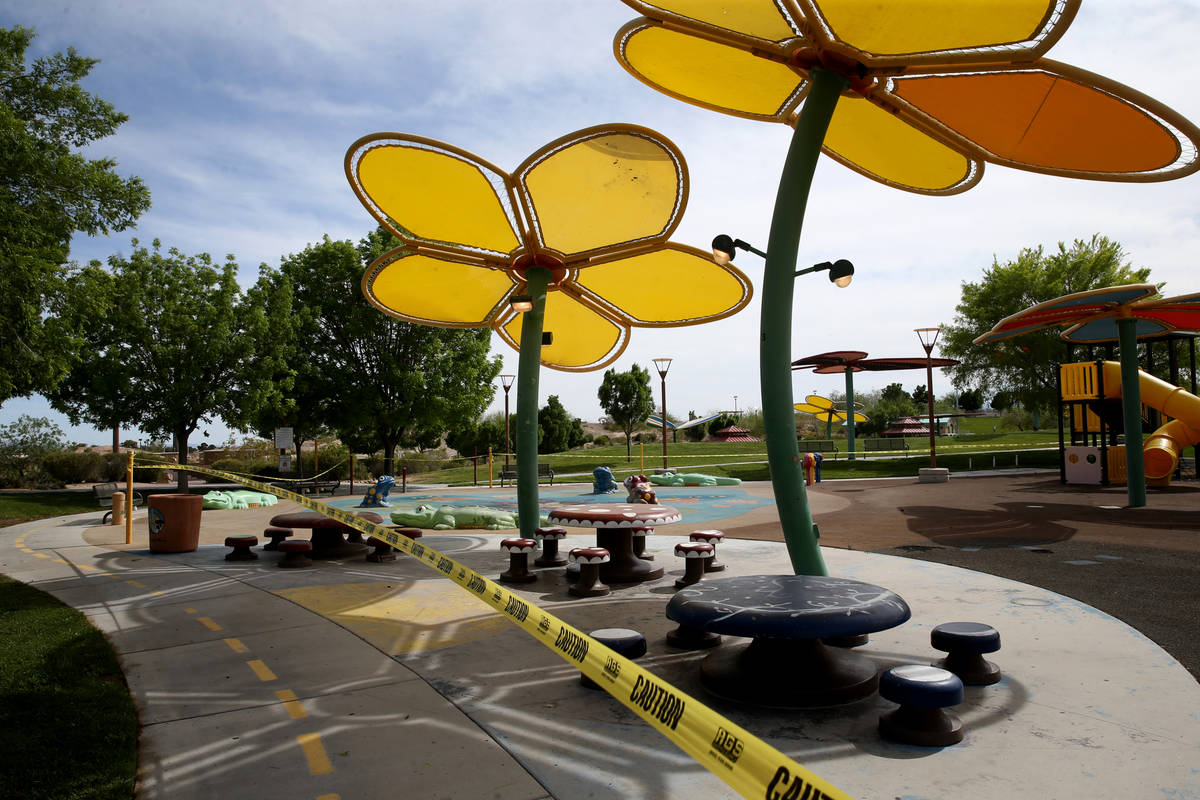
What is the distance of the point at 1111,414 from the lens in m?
23.8

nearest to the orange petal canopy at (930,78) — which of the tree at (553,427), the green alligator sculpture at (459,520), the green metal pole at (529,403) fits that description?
the green metal pole at (529,403)

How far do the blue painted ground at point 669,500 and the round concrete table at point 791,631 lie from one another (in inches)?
439

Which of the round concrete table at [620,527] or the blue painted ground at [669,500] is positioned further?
the blue painted ground at [669,500]

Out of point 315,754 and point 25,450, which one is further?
point 25,450

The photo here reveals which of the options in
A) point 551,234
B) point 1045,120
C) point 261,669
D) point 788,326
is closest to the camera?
point 261,669

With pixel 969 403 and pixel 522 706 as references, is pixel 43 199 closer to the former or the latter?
pixel 522 706

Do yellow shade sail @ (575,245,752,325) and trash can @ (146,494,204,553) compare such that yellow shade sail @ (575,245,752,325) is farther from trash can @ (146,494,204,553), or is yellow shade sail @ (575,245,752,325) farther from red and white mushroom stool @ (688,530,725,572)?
trash can @ (146,494,204,553)

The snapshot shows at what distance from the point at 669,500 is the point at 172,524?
1328cm

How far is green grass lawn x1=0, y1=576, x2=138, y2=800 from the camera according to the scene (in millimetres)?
3449

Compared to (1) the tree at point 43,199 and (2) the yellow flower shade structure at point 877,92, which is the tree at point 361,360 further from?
(2) the yellow flower shade structure at point 877,92

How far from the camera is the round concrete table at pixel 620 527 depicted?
8.35 meters

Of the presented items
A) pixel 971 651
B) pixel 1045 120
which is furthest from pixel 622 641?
pixel 1045 120

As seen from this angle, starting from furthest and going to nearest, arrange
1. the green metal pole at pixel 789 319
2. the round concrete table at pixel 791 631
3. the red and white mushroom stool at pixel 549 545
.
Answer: the red and white mushroom stool at pixel 549 545, the green metal pole at pixel 789 319, the round concrete table at pixel 791 631

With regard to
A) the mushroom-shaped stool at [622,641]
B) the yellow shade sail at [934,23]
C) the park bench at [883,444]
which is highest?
the yellow shade sail at [934,23]
